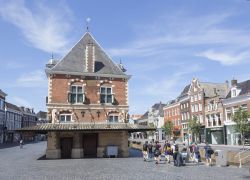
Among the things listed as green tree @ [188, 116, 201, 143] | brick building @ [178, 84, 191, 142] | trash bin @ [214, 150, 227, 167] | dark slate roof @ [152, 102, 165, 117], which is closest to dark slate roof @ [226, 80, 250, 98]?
green tree @ [188, 116, 201, 143]

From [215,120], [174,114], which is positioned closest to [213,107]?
[215,120]

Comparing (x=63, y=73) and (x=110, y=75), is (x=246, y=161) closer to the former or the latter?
(x=110, y=75)

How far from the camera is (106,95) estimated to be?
31.5 metres

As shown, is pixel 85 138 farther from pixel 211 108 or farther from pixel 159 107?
pixel 159 107

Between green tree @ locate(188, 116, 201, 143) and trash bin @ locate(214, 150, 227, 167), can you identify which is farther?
green tree @ locate(188, 116, 201, 143)

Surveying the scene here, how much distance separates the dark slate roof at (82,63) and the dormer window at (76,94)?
5.00 ft

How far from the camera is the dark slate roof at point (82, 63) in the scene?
3069cm

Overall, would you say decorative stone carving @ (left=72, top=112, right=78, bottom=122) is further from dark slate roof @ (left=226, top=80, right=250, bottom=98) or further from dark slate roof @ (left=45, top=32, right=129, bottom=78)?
dark slate roof @ (left=226, top=80, right=250, bottom=98)

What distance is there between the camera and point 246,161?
21266mm

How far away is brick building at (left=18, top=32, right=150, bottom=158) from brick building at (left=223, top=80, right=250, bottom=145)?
72.7 feet

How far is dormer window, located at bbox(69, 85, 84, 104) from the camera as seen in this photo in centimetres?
3052

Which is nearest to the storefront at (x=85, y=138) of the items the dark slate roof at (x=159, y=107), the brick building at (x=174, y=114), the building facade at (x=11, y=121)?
the brick building at (x=174, y=114)

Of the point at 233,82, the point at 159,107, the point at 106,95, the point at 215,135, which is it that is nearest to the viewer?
the point at 106,95

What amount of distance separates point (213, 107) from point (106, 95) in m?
28.5
